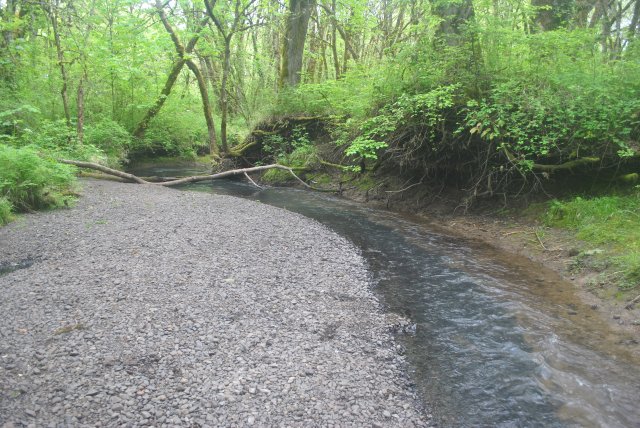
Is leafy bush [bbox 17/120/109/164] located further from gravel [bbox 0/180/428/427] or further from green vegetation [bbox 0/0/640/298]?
gravel [bbox 0/180/428/427]

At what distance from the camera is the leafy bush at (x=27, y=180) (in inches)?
346

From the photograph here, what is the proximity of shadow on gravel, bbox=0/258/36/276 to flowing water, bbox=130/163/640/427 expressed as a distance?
5.65 meters

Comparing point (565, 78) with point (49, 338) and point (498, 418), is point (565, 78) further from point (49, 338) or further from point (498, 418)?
point (49, 338)

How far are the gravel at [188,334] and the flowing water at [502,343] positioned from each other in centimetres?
44

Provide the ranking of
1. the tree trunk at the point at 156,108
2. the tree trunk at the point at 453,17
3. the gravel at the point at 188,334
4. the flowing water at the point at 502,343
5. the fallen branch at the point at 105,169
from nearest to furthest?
the gravel at the point at 188,334, the flowing water at the point at 502,343, the tree trunk at the point at 453,17, the fallen branch at the point at 105,169, the tree trunk at the point at 156,108

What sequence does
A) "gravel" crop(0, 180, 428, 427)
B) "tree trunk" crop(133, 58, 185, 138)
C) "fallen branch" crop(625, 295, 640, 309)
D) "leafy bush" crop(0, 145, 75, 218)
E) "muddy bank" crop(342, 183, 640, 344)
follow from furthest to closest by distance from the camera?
"tree trunk" crop(133, 58, 185, 138), "leafy bush" crop(0, 145, 75, 218), "muddy bank" crop(342, 183, 640, 344), "fallen branch" crop(625, 295, 640, 309), "gravel" crop(0, 180, 428, 427)

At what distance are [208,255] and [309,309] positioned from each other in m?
2.54

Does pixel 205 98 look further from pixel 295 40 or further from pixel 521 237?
pixel 521 237

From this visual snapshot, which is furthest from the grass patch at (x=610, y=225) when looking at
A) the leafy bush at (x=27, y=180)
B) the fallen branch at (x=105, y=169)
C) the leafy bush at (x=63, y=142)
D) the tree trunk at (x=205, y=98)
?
the tree trunk at (x=205, y=98)

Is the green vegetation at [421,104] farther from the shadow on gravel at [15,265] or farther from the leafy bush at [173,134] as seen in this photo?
the shadow on gravel at [15,265]

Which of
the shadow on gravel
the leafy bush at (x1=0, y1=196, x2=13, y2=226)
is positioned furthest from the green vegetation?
the shadow on gravel

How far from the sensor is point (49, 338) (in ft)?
13.8

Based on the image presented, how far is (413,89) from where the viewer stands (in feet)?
34.9

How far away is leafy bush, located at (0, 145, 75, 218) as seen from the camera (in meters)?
8.78
